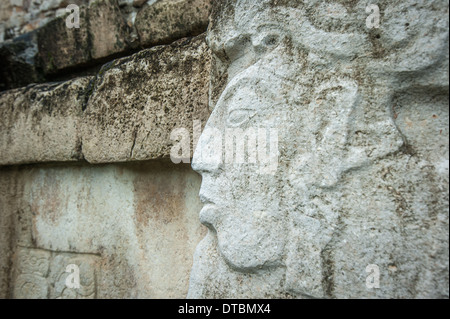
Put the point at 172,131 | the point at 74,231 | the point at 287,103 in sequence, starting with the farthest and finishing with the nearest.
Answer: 1. the point at 74,231
2. the point at 172,131
3. the point at 287,103

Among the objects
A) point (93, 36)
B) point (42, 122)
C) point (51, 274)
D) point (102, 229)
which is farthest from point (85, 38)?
point (51, 274)

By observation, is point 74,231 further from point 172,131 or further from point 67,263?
point 172,131

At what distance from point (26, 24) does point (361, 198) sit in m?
1.98

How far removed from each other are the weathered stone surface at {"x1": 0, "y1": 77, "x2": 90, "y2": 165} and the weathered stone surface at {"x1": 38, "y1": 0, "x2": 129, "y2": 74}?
6.6 inches

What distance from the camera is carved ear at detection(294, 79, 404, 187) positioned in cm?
68

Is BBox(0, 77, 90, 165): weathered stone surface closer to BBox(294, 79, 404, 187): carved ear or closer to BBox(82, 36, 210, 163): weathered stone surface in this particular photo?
BBox(82, 36, 210, 163): weathered stone surface

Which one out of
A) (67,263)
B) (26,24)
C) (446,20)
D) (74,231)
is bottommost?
(67,263)

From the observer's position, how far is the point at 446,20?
638 mm

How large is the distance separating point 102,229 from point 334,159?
104 cm

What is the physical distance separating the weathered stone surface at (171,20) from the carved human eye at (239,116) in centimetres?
48

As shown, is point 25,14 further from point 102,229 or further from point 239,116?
point 239,116

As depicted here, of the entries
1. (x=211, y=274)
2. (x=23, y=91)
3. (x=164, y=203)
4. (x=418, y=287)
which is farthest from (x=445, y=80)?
(x=23, y=91)

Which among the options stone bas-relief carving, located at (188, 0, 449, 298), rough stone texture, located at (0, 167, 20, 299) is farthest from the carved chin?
rough stone texture, located at (0, 167, 20, 299)

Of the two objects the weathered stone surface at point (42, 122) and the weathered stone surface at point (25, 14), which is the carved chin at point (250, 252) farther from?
the weathered stone surface at point (25, 14)
